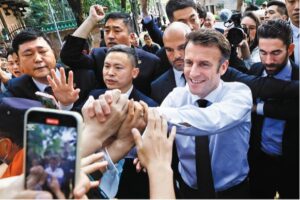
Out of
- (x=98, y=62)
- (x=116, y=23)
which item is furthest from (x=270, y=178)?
(x=116, y=23)

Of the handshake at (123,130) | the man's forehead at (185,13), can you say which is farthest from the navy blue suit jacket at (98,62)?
the handshake at (123,130)

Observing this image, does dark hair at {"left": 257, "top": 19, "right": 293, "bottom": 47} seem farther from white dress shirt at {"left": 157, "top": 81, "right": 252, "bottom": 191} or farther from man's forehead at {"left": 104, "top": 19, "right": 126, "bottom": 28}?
man's forehead at {"left": 104, "top": 19, "right": 126, "bottom": 28}

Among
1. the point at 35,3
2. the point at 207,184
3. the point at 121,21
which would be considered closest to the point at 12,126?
the point at 207,184

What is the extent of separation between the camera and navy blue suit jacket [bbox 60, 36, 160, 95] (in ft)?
8.48

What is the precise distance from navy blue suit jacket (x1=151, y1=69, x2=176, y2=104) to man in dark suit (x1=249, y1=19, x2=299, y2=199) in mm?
591

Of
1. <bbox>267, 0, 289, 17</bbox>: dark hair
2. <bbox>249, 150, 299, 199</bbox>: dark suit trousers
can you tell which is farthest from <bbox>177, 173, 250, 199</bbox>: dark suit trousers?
→ <bbox>267, 0, 289, 17</bbox>: dark hair

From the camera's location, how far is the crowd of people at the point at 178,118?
1.14m

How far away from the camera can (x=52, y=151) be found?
0.90 metres

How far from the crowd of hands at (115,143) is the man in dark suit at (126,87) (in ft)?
2.46

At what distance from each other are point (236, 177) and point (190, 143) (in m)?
0.31

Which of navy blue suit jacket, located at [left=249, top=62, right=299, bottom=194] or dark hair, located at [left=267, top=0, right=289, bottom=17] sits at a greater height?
dark hair, located at [left=267, top=0, right=289, bottom=17]

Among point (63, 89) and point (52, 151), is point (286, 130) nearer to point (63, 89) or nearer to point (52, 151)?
point (63, 89)

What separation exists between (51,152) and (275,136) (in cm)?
150

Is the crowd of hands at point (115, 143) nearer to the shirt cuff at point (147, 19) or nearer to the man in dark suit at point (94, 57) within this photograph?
the man in dark suit at point (94, 57)
